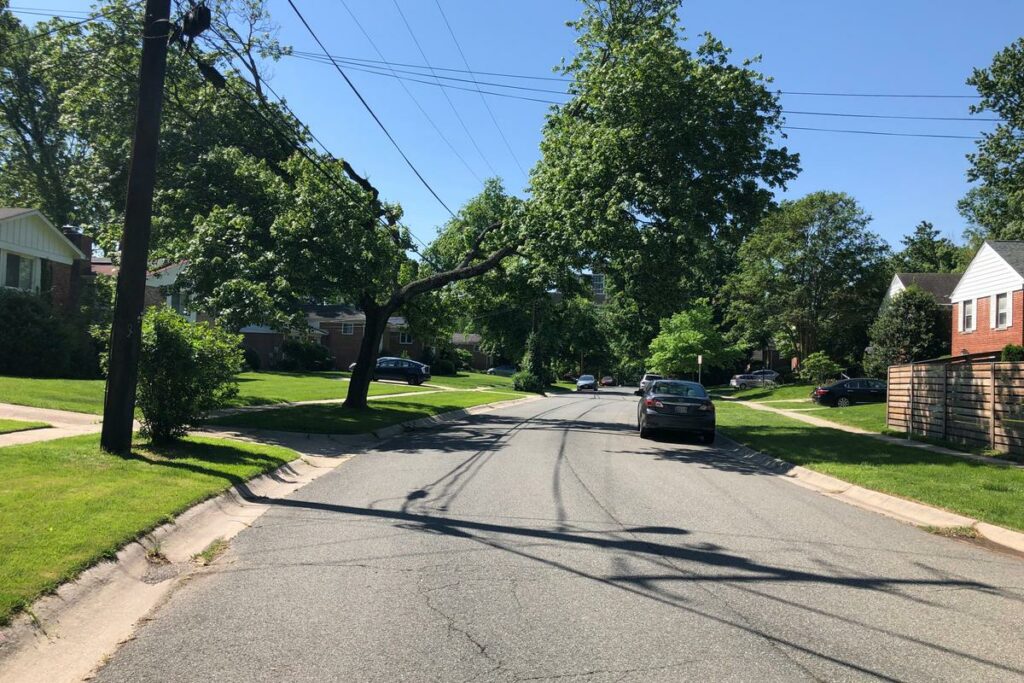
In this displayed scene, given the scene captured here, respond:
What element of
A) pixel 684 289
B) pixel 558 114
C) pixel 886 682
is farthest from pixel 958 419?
pixel 886 682

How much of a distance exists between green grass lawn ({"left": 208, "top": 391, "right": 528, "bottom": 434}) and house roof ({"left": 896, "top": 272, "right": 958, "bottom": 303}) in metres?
35.9

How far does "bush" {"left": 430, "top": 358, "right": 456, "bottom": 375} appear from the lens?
61.1 meters

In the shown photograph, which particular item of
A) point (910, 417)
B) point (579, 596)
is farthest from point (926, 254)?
point (579, 596)

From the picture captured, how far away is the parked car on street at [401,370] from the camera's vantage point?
1874 inches

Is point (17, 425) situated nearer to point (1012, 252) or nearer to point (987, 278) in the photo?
point (1012, 252)

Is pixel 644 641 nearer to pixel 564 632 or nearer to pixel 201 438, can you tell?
pixel 564 632

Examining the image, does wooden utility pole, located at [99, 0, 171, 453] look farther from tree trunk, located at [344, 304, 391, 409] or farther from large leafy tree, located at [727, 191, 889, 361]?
large leafy tree, located at [727, 191, 889, 361]

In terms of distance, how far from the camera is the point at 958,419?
18.2 m

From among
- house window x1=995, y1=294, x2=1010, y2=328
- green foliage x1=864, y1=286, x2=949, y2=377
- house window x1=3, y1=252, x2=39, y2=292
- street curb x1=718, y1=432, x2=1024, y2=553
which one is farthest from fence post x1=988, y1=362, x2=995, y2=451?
house window x1=3, y1=252, x2=39, y2=292

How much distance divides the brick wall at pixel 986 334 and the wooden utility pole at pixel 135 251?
32.1 m

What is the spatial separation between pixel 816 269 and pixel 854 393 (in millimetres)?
17929

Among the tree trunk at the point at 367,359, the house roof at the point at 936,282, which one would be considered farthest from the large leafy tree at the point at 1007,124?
the house roof at the point at 936,282

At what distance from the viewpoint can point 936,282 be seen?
50031 millimetres

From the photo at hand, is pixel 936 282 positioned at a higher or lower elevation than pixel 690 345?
higher
